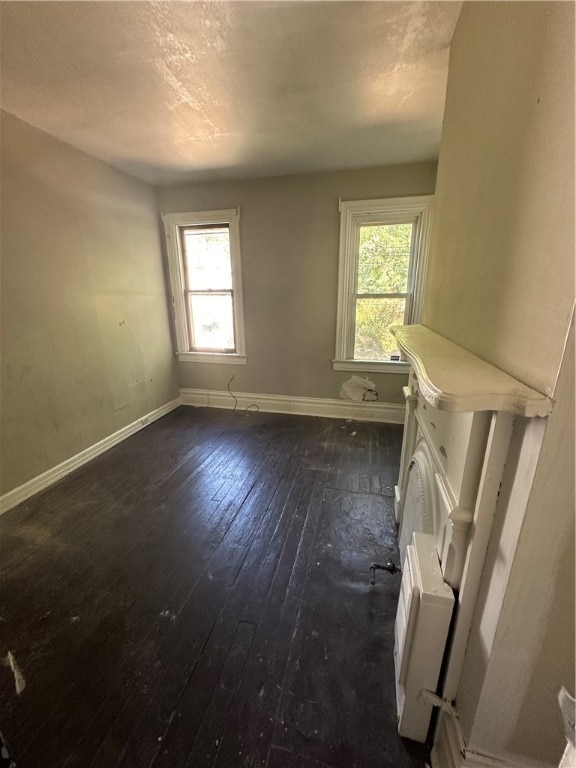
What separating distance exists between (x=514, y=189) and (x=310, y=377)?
2823 millimetres

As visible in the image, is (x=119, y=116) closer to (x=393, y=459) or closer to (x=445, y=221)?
(x=445, y=221)

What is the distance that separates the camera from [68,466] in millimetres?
2475

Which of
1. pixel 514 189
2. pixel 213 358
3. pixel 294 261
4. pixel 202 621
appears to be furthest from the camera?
pixel 213 358

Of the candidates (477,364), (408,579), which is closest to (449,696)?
(408,579)

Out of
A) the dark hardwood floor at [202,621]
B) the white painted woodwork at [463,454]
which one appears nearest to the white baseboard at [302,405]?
the dark hardwood floor at [202,621]

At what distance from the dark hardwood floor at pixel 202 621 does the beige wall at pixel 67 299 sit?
1.80 ft

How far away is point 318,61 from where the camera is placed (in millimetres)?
1498

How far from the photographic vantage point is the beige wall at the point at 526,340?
0.55 metres

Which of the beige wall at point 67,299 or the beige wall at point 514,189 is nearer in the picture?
the beige wall at point 514,189

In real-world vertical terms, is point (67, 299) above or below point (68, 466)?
above

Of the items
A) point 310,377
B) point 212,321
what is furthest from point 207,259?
point 310,377

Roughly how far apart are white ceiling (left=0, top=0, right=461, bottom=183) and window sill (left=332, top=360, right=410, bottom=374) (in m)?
1.89

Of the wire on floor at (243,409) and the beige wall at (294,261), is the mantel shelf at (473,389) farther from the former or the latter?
the wire on floor at (243,409)

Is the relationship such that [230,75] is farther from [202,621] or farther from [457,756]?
[457,756]
